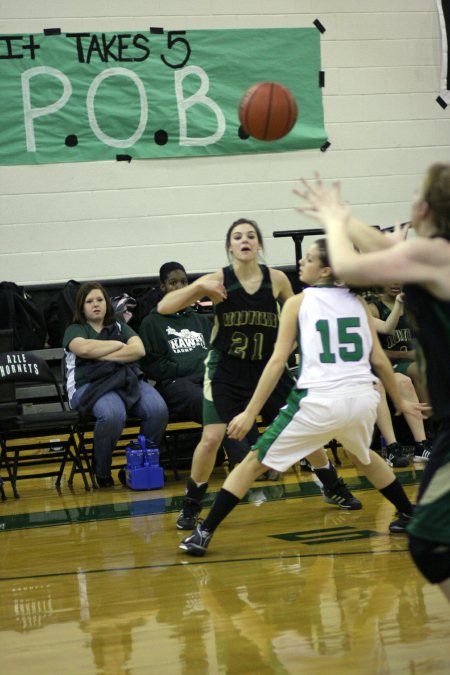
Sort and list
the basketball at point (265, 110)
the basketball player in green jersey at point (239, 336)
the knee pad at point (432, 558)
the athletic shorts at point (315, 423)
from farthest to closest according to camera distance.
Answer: the basketball player in green jersey at point (239, 336)
the basketball at point (265, 110)
the athletic shorts at point (315, 423)
the knee pad at point (432, 558)

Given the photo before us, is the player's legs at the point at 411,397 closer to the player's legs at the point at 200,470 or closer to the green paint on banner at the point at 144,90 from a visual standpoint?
the player's legs at the point at 200,470

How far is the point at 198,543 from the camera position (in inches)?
188

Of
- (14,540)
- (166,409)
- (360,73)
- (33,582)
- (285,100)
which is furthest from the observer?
(360,73)

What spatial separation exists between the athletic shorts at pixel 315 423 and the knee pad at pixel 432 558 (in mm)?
1652

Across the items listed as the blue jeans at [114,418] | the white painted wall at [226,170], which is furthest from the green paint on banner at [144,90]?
the blue jeans at [114,418]

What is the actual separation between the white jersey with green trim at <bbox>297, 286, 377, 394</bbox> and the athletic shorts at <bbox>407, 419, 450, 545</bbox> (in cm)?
165

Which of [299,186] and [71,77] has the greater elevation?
[71,77]

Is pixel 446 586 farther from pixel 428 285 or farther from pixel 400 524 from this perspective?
pixel 400 524

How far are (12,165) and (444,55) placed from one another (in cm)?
449

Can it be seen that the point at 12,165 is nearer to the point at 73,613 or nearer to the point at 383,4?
the point at 383,4

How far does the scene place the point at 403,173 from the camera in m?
9.97

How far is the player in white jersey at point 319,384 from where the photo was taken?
14.5 ft

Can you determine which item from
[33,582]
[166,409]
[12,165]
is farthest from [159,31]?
[33,582]

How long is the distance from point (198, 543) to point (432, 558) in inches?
87.0
